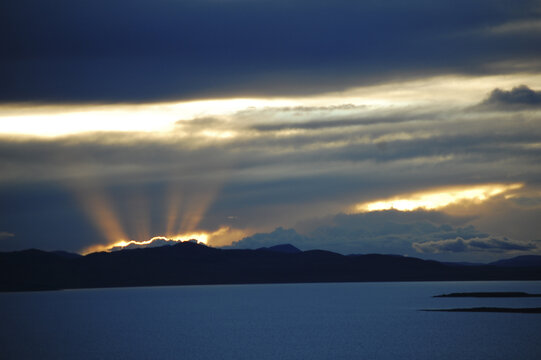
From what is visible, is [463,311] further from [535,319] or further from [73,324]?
[73,324]

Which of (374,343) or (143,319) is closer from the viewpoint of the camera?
(374,343)

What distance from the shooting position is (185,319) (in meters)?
168

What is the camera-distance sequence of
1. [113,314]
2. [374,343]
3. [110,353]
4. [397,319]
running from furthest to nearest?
[113,314]
[397,319]
[374,343]
[110,353]

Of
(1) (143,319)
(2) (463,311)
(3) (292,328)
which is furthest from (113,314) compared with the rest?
(2) (463,311)

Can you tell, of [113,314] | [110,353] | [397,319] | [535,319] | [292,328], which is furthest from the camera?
[113,314]

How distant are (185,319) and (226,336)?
49844 millimetres

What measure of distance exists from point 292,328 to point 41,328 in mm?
47494

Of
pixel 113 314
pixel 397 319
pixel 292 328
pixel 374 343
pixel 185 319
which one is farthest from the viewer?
pixel 113 314

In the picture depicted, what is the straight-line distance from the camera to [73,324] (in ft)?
495

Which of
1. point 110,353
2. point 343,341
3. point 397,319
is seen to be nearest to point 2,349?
point 110,353

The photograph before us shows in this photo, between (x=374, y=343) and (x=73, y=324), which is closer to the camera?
(x=374, y=343)

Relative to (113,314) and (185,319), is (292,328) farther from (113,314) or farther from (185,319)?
(113,314)

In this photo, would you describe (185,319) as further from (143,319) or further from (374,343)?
(374,343)

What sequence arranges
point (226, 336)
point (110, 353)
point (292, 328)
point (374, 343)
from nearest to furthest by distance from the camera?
point (110, 353)
point (374, 343)
point (226, 336)
point (292, 328)
